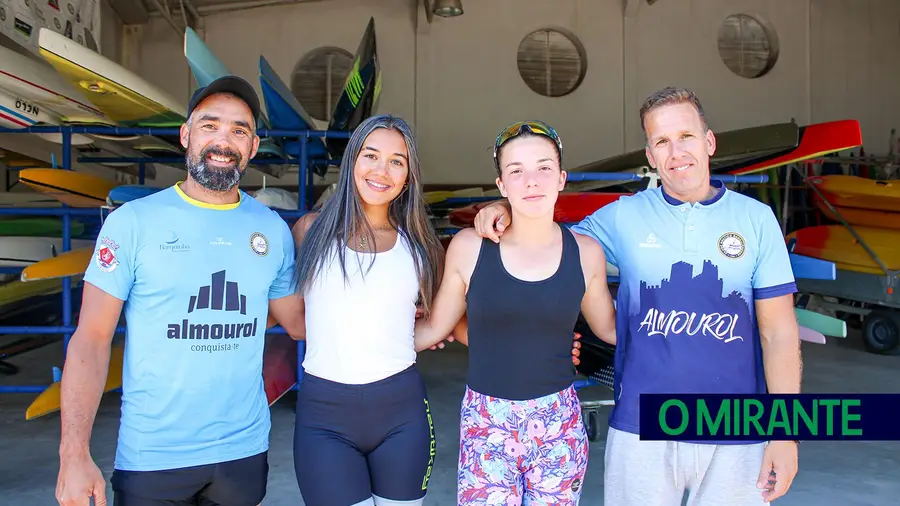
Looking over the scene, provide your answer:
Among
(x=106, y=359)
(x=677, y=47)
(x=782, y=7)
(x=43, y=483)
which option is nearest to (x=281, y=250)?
(x=106, y=359)

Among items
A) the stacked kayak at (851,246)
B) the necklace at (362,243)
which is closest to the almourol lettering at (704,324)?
the necklace at (362,243)

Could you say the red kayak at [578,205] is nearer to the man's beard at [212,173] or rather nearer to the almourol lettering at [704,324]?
the almourol lettering at [704,324]

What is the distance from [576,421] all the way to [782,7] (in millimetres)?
10179

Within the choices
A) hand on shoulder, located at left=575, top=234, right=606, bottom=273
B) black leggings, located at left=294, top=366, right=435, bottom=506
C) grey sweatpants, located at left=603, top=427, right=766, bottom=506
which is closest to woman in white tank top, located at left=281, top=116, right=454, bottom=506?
black leggings, located at left=294, top=366, right=435, bottom=506

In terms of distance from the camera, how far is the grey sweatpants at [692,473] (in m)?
1.43

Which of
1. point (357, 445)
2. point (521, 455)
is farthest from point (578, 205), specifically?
point (357, 445)

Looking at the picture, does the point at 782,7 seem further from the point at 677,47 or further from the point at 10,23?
the point at 10,23

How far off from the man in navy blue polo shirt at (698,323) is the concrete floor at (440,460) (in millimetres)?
1246

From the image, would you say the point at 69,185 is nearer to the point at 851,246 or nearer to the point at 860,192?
the point at 860,192

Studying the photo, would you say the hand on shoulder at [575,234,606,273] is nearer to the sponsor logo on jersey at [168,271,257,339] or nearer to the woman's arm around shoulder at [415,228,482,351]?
the woman's arm around shoulder at [415,228,482,351]

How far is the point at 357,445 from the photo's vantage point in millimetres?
1428

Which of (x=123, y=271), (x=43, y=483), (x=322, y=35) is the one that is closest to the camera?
(x=123, y=271)

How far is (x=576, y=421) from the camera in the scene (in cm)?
148

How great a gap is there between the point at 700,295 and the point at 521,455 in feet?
1.87
